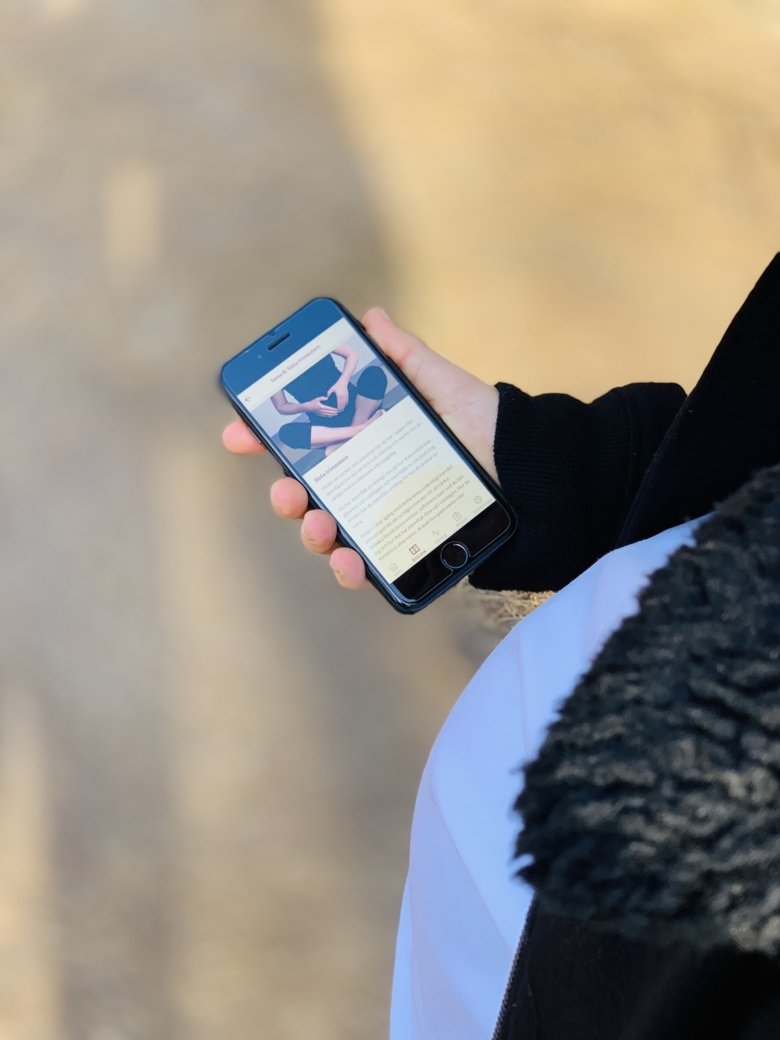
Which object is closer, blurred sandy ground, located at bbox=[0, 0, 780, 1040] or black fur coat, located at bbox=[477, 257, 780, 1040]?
black fur coat, located at bbox=[477, 257, 780, 1040]

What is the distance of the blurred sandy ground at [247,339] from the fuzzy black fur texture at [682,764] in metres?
0.52

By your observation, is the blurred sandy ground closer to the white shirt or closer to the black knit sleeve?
the black knit sleeve

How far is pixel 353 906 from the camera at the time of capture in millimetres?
732

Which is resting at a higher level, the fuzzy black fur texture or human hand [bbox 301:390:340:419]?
human hand [bbox 301:390:340:419]

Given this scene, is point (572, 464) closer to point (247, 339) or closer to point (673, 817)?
point (673, 817)

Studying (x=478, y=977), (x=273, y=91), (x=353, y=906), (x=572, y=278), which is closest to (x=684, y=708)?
(x=478, y=977)

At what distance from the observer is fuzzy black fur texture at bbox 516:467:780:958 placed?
0.23m

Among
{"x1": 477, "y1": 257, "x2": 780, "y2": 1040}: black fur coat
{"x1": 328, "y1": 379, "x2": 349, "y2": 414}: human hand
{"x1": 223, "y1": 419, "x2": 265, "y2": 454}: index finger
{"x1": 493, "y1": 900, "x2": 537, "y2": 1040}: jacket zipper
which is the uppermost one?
{"x1": 223, "y1": 419, "x2": 265, "y2": 454}: index finger

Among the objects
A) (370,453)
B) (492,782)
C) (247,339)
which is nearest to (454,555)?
(370,453)

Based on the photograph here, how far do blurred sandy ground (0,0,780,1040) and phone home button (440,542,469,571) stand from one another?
0.24 m

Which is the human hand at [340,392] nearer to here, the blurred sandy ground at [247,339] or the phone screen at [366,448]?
the phone screen at [366,448]

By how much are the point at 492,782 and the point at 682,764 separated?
0.11 meters

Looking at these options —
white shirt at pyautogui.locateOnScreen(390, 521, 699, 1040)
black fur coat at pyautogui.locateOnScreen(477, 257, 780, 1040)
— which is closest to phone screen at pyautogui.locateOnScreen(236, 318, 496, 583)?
white shirt at pyautogui.locateOnScreen(390, 521, 699, 1040)

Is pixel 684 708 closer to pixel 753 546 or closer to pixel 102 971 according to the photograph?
pixel 753 546
